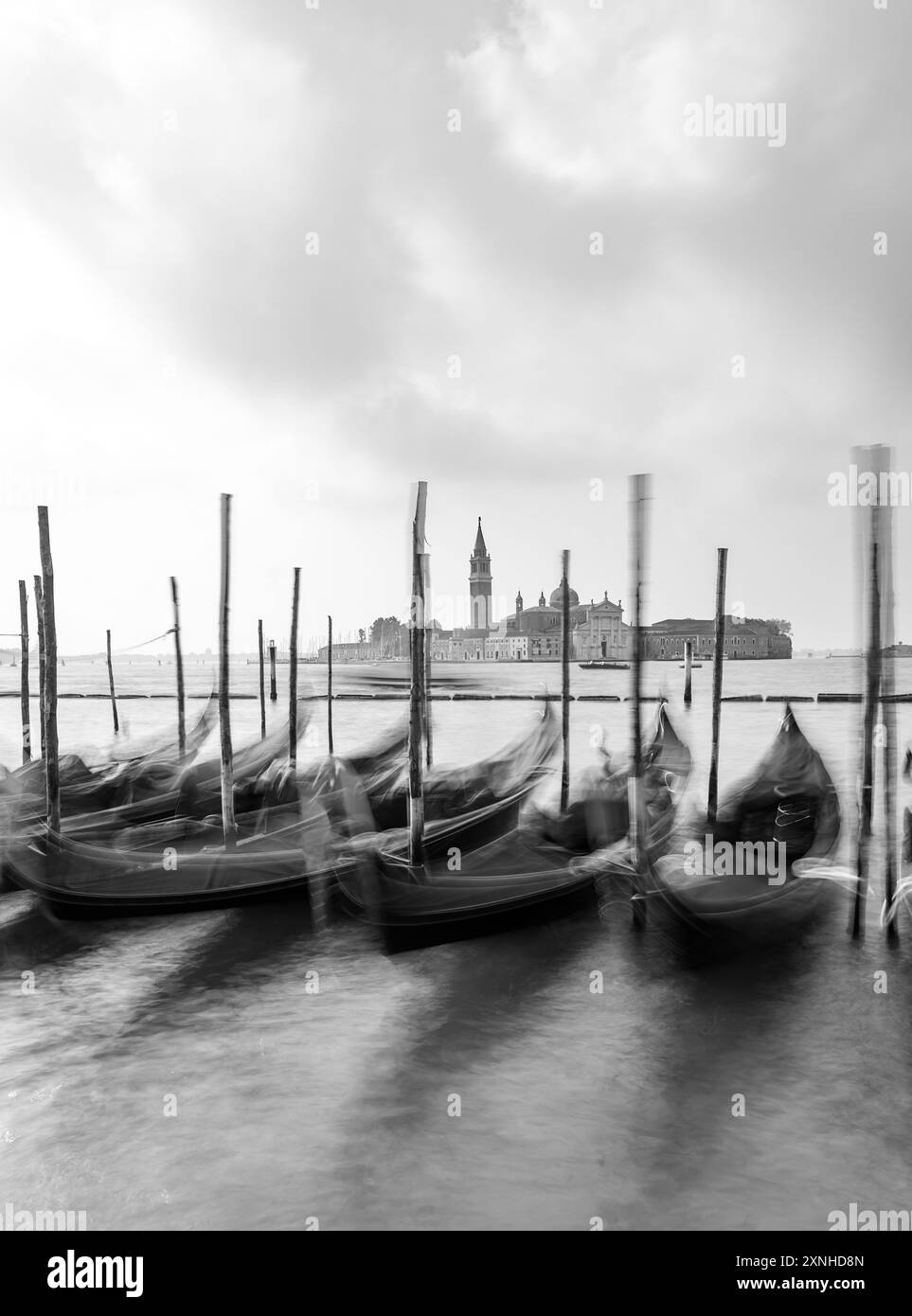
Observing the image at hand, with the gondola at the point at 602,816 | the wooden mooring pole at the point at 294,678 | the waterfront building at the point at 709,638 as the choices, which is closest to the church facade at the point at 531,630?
the waterfront building at the point at 709,638

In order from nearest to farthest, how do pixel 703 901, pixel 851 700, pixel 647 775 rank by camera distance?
pixel 703 901 < pixel 647 775 < pixel 851 700

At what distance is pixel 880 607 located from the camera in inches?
251

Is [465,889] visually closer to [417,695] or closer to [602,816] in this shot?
[417,695]

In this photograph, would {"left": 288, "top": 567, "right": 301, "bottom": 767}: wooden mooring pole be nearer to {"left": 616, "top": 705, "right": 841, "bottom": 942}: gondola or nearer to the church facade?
{"left": 616, "top": 705, "right": 841, "bottom": 942}: gondola

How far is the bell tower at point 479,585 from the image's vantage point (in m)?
108

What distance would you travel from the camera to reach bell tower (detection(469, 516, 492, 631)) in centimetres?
10819

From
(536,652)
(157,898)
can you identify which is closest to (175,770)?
(157,898)

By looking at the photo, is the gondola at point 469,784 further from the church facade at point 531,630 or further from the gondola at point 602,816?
the church facade at point 531,630

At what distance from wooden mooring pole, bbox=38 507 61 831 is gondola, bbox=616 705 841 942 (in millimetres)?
6168

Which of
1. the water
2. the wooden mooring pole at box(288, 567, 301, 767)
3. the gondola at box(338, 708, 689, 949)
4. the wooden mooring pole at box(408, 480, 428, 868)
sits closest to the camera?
the water

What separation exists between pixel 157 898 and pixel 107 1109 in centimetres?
280

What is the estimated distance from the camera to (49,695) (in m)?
8.81

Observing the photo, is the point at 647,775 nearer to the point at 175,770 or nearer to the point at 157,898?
A: the point at 157,898

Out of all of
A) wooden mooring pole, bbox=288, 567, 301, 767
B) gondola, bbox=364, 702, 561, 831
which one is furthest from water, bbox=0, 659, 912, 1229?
wooden mooring pole, bbox=288, 567, 301, 767
